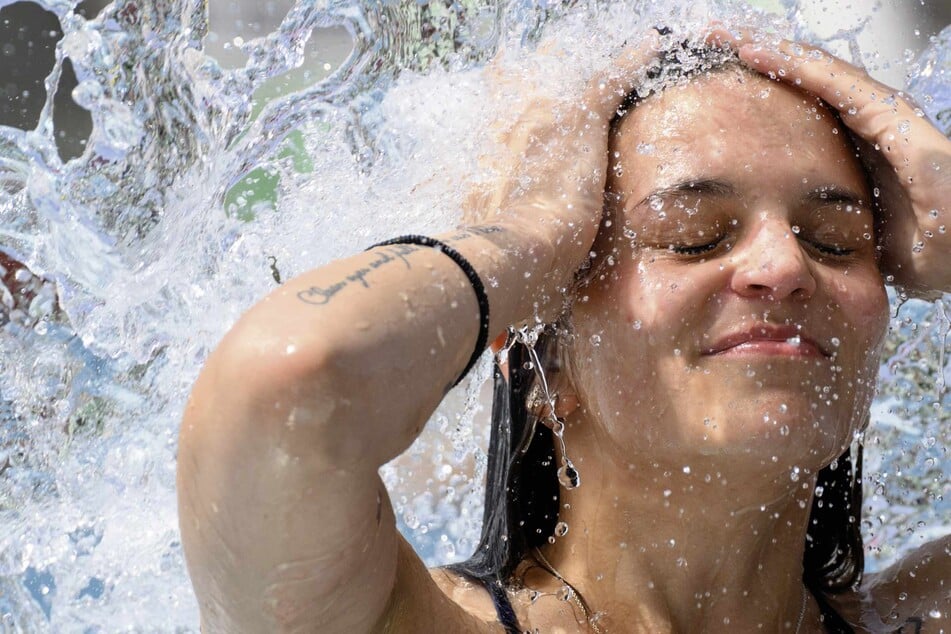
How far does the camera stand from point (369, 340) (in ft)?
4.22

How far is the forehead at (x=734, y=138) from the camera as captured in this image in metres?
1.82

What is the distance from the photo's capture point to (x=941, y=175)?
6.40ft

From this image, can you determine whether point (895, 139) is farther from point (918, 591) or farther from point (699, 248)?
point (918, 591)

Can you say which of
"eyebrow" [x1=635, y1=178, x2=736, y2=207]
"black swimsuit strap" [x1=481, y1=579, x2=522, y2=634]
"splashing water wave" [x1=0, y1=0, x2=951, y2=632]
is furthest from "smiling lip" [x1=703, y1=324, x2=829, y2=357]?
"splashing water wave" [x1=0, y1=0, x2=951, y2=632]

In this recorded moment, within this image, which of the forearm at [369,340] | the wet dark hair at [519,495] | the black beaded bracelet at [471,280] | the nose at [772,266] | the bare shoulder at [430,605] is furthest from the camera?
the wet dark hair at [519,495]

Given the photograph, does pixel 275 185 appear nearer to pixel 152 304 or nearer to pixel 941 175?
pixel 152 304

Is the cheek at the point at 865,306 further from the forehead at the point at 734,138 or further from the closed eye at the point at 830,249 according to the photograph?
the forehead at the point at 734,138

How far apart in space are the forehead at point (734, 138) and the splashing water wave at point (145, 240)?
1.87 feet

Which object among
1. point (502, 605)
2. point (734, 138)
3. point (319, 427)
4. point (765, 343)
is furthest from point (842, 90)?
point (319, 427)

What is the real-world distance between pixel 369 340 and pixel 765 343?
0.76m

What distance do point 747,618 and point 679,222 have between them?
74 centimetres

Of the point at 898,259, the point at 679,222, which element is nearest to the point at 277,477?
the point at 679,222

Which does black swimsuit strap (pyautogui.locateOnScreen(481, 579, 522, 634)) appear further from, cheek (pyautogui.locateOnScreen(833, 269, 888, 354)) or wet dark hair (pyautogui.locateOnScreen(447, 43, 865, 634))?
cheek (pyautogui.locateOnScreen(833, 269, 888, 354))

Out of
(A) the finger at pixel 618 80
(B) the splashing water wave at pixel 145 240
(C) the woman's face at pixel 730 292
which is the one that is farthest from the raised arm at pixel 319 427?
(B) the splashing water wave at pixel 145 240
